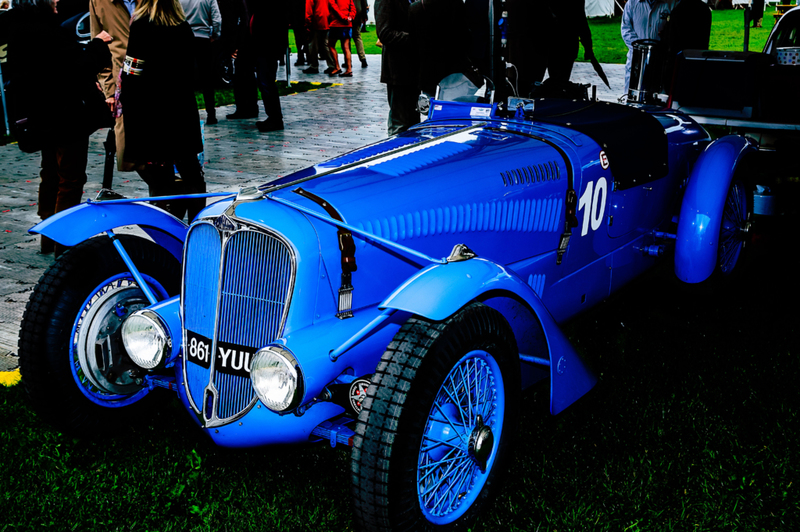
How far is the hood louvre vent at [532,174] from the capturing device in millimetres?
3062

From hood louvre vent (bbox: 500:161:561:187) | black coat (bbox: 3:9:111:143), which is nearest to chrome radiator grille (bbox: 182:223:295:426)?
hood louvre vent (bbox: 500:161:561:187)

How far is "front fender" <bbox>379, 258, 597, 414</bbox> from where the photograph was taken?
88.5 inches

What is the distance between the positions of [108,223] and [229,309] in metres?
0.90

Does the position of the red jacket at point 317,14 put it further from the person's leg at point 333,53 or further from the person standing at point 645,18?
the person standing at point 645,18

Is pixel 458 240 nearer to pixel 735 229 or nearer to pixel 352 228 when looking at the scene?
pixel 352 228

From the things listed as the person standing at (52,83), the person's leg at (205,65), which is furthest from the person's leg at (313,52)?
the person standing at (52,83)

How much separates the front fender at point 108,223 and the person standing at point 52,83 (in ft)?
6.05

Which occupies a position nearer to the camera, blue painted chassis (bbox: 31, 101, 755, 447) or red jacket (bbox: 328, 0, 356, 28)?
blue painted chassis (bbox: 31, 101, 755, 447)

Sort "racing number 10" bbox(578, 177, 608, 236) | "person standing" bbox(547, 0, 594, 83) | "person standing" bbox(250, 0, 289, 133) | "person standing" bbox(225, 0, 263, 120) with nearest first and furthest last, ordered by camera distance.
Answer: "racing number 10" bbox(578, 177, 608, 236) < "person standing" bbox(547, 0, 594, 83) < "person standing" bbox(250, 0, 289, 133) < "person standing" bbox(225, 0, 263, 120)

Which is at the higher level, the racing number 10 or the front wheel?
the racing number 10

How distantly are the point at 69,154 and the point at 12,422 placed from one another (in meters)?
2.30

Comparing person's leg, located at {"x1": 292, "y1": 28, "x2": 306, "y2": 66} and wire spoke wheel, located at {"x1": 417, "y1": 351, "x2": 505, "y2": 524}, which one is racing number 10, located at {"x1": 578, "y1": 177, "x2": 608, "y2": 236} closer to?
wire spoke wheel, located at {"x1": 417, "y1": 351, "x2": 505, "y2": 524}

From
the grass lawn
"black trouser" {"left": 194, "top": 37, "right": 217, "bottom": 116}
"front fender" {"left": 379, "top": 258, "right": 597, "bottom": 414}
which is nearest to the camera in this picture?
"front fender" {"left": 379, "top": 258, "right": 597, "bottom": 414}

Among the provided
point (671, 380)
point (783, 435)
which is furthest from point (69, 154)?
point (783, 435)
